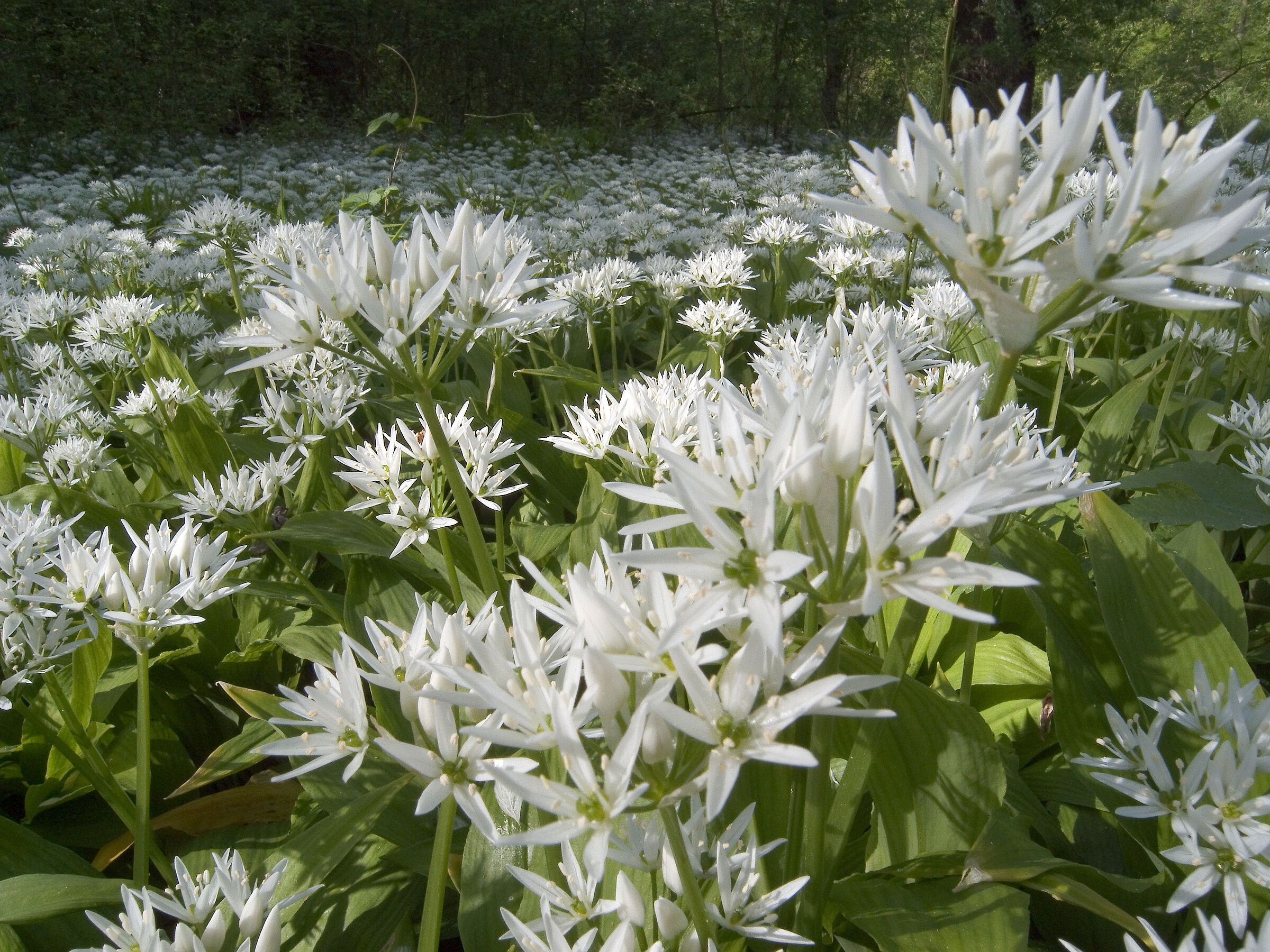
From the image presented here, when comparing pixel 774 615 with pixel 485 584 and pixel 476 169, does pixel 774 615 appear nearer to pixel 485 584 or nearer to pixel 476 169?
pixel 485 584

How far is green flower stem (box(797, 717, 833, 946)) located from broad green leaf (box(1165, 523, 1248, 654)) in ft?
3.44

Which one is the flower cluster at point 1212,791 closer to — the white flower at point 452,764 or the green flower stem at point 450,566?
the white flower at point 452,764

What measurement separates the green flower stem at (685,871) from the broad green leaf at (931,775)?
437 millimetres

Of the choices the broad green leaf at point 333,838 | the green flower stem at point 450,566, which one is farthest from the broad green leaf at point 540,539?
the broad green leaf at point 333,838

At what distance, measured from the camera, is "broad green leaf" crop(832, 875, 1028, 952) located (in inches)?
44.3

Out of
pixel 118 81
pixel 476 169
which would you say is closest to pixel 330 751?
pixel 476 169

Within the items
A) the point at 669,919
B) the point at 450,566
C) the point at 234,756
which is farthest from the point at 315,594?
the point at 669,919

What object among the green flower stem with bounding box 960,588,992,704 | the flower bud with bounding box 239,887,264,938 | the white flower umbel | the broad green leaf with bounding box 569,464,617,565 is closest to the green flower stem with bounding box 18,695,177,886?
the flower bud with bounding box 239,887,264,938

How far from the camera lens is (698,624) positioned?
85 cm

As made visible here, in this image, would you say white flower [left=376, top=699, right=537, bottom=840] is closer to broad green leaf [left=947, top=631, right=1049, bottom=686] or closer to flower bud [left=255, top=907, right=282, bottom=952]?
flower bud [left=255, top=907, right=282, bottom=952]

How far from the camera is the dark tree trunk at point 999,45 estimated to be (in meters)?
13.0

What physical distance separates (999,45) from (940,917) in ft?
48.3

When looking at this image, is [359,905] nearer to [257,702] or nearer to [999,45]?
[257,702]

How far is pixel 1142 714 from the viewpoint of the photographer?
161 centimetres
